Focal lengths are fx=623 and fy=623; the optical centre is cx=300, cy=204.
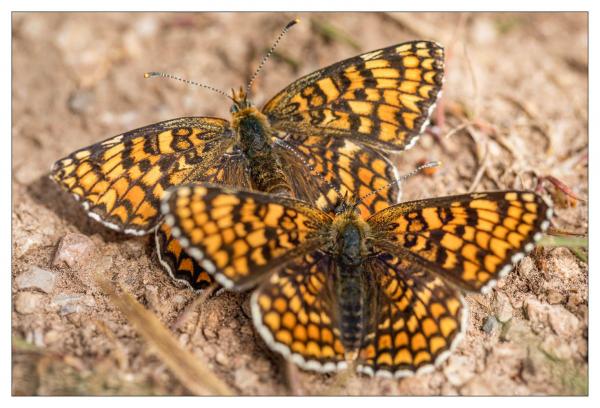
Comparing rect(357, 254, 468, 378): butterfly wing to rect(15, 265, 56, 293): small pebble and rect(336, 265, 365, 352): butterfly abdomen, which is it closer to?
rect(336, 265, 365, 352): butterfly abdomen

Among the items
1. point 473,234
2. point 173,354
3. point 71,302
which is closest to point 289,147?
point 473,234

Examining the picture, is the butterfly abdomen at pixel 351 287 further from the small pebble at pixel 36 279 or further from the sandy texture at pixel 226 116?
the small pebble at pixel 36 279

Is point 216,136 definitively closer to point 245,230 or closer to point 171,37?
point 245,230

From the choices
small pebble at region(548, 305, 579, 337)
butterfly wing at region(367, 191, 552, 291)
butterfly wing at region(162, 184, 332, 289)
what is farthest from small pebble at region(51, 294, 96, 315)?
small pebble at region(548, 305, 579, 337)

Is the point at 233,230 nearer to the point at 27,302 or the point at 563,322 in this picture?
the point at 27,302

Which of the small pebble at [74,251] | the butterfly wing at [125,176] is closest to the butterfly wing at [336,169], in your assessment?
the butterfly wing at [125,176]

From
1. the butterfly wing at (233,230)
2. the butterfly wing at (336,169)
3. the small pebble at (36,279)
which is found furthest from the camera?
the butterfly wing at (336,169)

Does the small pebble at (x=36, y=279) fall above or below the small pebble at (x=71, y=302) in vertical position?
above

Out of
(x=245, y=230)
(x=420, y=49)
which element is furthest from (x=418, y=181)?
(x=245, y=230)
